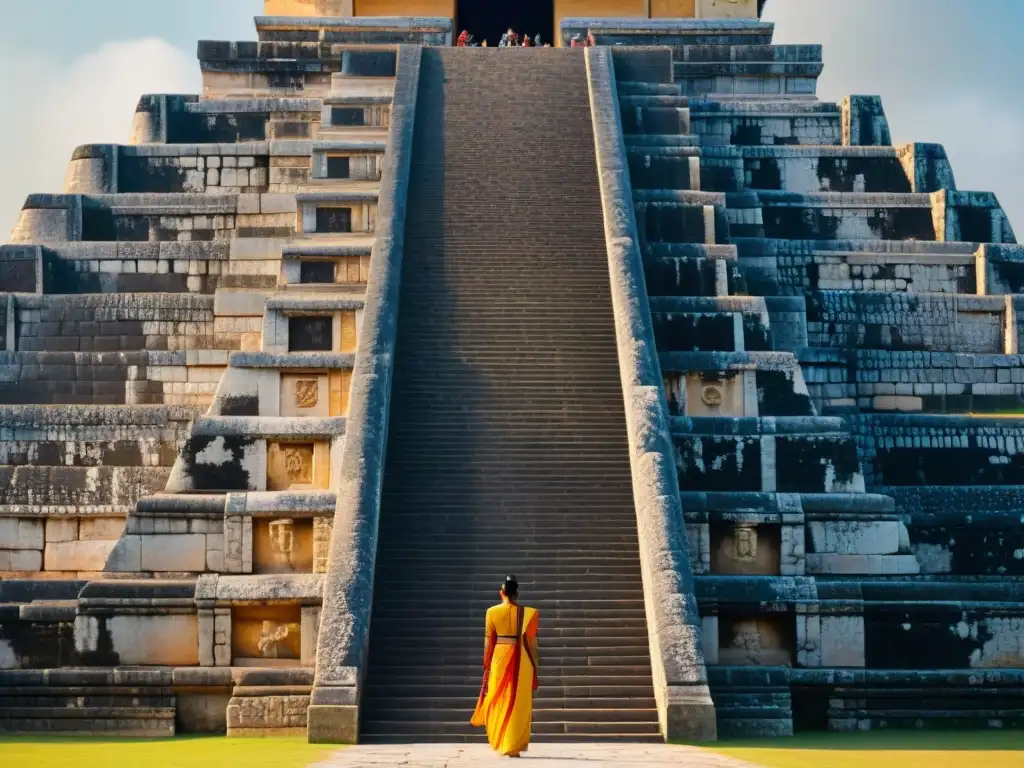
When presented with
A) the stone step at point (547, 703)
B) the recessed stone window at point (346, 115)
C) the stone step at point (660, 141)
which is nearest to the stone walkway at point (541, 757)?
the stone step at point (547, 703)

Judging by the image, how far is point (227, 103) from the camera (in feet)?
92.4

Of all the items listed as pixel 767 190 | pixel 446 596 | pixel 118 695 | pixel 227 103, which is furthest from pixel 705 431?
pixel 227 103

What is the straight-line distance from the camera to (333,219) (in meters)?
22.7

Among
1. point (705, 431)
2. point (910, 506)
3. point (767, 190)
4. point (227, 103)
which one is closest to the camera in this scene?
point (705, 431)

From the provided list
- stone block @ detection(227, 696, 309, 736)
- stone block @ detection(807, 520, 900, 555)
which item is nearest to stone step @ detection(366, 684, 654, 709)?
stone block @ detection(227, 696, 309, 736)

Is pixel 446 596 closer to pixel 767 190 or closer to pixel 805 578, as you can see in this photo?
pixel 805 578

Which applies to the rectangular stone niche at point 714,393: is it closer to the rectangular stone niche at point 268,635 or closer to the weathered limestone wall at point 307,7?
the rectangular stone niche at point 268,635

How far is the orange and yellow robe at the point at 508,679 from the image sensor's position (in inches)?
530

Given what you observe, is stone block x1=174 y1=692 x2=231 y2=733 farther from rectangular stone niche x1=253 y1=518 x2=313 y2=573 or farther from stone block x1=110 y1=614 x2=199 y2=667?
rectangular stone niche x1=253 y1=518 x2=313 y2=573

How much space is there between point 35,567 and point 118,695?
154 inches

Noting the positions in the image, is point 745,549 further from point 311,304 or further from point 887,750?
point 311,304

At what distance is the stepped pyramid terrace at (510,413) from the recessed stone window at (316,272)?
37 millimetres

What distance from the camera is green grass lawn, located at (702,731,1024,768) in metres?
13.4

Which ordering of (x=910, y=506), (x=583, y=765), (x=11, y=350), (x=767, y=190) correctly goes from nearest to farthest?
(x=583, y=765) → (x=910, y=506) → (x=11, y=350) → (x=767, y=190)
